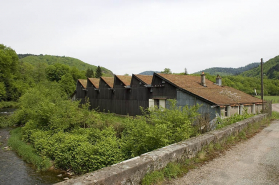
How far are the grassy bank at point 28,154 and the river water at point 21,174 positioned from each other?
0.94 feet

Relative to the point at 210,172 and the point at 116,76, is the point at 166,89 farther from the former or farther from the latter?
the point at 210,172

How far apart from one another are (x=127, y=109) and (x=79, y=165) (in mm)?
14119

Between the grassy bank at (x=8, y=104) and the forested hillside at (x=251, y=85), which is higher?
the forested hillside at (x=251, y=85)

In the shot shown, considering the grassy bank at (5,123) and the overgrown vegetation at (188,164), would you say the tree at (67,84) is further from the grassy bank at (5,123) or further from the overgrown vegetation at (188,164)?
the overgrown vegetation at (188,164)

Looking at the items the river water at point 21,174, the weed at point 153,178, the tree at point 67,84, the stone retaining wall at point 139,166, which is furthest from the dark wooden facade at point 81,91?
the weed at point 153,178

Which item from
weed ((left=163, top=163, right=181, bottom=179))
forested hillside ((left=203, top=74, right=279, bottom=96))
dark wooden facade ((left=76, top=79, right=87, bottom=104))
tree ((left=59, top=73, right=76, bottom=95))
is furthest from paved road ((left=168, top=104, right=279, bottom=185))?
forested hillside ((left=203, top=74, right=279, bottom=96))

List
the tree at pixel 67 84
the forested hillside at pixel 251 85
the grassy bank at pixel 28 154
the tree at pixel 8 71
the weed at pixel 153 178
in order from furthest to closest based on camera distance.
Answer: the forested hillside at pixel 251 85
the tree at pixel 67 84
the tree at pixel 8 71
the grassy bank at pixel 28 154
the weed at pixel 153 178

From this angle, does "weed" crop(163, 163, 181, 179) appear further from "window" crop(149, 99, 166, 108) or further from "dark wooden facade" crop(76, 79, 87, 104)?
"dark wooden facade" crop(76, 79, 87, 104)

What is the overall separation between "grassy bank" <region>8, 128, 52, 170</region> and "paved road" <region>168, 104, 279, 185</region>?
9204 millimetres

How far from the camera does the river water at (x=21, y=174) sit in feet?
30.6

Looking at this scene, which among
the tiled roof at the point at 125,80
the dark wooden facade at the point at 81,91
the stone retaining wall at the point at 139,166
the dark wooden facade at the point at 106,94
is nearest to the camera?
the stone retaining wall at the point at 139,166

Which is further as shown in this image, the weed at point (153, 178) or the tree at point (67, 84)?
the tree at point (67, 84)

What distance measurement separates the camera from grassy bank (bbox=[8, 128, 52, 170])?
36.0ft

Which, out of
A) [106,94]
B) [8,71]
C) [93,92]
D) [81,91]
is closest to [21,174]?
[106,94]
